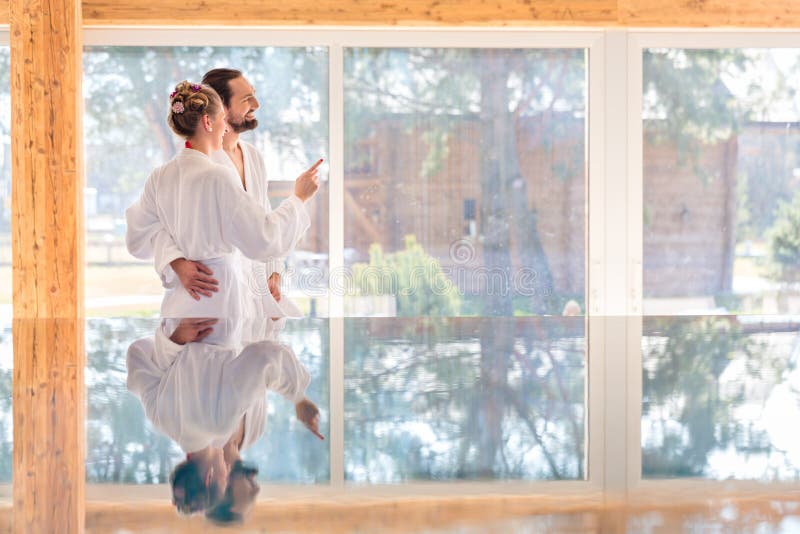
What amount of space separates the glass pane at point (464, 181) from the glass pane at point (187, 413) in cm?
413

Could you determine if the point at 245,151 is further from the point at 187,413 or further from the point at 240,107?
the point at 187,413

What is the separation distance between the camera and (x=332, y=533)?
0.40 metres

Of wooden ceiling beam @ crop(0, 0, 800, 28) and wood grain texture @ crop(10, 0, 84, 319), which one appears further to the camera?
wooden ceiling beam @ crop(0, 0, 800, 28)

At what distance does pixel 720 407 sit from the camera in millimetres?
720

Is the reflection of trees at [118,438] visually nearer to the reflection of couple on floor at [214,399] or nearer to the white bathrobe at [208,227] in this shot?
the reflection of couple on floor at [214,399]

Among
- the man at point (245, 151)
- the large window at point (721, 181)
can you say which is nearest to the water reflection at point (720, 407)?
the man at point (245, 151)

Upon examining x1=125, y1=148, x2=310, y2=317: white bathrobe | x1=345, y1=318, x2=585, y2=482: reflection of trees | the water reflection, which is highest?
x1=125, y1=148, x2=310, y2=317: white bathrobe

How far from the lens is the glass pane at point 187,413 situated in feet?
1.68

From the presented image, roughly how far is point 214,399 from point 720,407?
14.7 inches

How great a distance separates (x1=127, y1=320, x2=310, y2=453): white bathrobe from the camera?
60 cm

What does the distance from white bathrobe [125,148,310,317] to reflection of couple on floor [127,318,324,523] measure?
1.22 m

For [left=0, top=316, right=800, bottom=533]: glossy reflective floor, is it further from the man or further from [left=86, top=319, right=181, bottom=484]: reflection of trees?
the man

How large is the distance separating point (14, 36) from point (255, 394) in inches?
187

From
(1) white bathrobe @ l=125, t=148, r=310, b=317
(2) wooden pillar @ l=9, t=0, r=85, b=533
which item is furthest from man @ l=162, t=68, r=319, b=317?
(2) wooden pillar @ l=9, t=0, r=85, b=533
